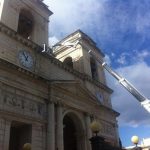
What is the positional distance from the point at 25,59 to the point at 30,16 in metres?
6.34

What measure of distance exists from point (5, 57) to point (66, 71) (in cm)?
720

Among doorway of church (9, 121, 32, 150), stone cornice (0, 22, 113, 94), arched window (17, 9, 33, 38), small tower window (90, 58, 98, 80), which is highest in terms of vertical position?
arched window (17, 9, 33, 38)

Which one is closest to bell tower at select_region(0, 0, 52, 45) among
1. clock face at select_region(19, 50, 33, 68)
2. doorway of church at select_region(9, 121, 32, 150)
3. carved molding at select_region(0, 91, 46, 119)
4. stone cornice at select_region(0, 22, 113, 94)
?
stone cornice at select_region(0, 22, 113, 94)

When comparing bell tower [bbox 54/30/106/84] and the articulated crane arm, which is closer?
the articulated crane arm

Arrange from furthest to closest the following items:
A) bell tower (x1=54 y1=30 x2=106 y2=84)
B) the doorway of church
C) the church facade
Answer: bell tower (x1=54 y1=30 x2=106 y2=84) < the doorway of church < the church facade

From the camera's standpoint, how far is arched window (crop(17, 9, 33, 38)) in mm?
23875

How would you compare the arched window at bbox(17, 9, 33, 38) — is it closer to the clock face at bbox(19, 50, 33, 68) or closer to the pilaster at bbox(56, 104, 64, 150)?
the clock face at bbox(19, 50, 33, 68)

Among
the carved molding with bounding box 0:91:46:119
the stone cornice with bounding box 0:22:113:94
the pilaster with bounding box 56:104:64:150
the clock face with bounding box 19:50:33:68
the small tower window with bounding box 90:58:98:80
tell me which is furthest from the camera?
the small tower window with bounding box 90:58:98:80

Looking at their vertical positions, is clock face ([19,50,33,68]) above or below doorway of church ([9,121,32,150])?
above

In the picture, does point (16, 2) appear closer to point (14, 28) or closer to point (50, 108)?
point (14, 28)

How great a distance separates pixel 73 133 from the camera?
2320 centimetres

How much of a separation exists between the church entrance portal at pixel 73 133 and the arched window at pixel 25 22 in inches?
356

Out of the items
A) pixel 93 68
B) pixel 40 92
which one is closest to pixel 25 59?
pixel 40 92

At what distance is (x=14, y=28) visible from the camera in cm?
2027
